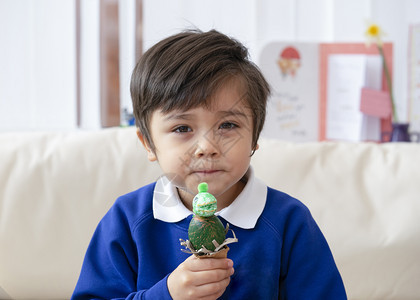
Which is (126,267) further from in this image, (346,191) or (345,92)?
(345,92)

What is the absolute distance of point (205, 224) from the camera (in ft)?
2.23

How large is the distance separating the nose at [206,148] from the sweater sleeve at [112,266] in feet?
0.88

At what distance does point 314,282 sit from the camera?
0.88m

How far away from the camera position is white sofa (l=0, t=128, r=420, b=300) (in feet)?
3.94

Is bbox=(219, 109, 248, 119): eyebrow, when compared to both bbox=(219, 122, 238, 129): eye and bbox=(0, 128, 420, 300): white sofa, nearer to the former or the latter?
bbox=(219, 122, 238, 129): eye

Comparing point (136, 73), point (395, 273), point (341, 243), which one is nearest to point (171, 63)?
point (136, 73)

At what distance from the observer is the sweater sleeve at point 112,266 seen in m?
0.92

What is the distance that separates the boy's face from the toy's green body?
0.28ft

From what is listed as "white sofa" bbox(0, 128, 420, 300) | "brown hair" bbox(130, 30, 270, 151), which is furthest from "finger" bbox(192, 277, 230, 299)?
"white sofa" bbox(0, 128, 420, 300)

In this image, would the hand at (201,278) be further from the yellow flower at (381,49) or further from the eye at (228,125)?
the yellow flower at (381,49)

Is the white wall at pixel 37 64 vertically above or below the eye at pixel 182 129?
above

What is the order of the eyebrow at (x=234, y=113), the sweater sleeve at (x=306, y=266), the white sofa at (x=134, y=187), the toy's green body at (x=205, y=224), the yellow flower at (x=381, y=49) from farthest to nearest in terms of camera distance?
the yellow flower at (x=381, y=49), the white sofa at (x=134, y=187), the sweater sleeve at (x=306, y=266), the eyebrow at (x=234, y=113), the toy's green body at (x=205, y=224)

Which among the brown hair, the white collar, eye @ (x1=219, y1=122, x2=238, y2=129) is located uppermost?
the brown hair

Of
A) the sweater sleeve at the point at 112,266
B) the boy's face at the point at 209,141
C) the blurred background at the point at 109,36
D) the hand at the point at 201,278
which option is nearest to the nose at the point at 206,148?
the boy's face at the point at 209,141
